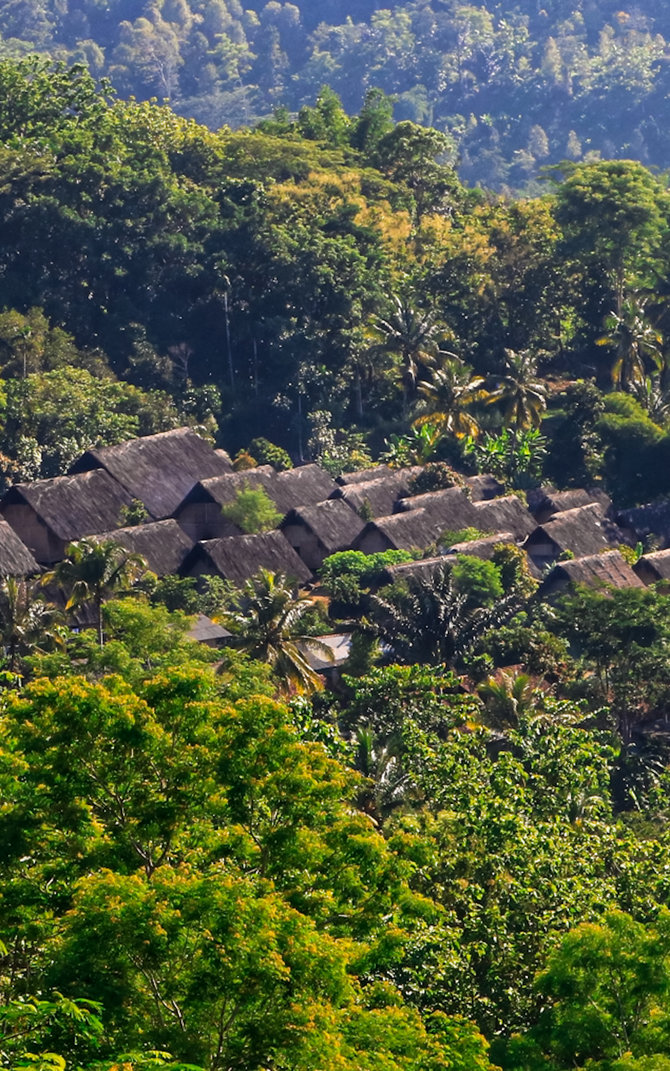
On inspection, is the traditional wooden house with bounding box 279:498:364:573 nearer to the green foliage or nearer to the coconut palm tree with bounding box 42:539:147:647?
the green foliage

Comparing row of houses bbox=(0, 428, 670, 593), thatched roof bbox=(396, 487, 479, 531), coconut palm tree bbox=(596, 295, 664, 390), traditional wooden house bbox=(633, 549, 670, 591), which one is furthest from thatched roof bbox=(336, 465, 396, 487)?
coconut palm tree bbox=(596, 295, 664, 390)

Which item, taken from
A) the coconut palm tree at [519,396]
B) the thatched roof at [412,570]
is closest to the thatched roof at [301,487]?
the thatched roof at [412,570]

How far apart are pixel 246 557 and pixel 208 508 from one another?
15.5 feet

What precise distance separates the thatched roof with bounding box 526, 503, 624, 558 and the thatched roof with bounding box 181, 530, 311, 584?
7.09 m

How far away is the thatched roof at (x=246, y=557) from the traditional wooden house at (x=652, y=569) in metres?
8.85

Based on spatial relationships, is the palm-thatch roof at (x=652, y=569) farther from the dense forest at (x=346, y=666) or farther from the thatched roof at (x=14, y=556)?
the thatched roof at (x=14, y=556)

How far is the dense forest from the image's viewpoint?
18.5 metres

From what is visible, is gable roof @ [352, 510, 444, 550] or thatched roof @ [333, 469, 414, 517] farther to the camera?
thatched roof @ [333, 469, 414, 517]

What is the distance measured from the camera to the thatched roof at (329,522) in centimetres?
5328

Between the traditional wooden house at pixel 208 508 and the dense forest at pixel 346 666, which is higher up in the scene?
the dense forest at pixel 346 666

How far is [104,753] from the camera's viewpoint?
71.0 feet

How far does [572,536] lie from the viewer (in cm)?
5484

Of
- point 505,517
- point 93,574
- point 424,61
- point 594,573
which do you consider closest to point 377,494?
point 505,517

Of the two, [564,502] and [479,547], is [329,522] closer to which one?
[479,547]
